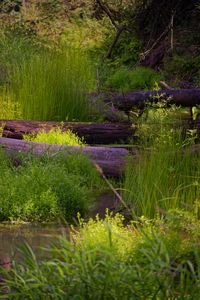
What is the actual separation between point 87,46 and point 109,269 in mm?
21091

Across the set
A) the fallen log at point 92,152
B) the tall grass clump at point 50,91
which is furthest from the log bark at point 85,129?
the fallen log at point 92,152

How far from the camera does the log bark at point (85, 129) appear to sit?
1096 cm

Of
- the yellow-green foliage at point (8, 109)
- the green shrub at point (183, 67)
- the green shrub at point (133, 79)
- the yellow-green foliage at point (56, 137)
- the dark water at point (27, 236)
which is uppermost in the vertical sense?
the green shrub at point (183, 67)

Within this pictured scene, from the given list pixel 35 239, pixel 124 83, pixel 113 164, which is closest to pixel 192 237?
pixel 35 239

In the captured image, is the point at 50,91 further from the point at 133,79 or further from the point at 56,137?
the point at 133,79

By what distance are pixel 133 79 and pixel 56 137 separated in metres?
8.95

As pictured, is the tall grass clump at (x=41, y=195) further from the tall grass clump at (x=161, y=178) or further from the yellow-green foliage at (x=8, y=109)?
the yellow-green foliage at (x=8, y=109)

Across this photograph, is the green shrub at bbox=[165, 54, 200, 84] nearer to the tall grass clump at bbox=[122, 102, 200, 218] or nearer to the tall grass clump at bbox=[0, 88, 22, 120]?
the tall grass clump at bbox=[0, 88, 22, 120]

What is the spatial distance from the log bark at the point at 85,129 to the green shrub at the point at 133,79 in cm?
738

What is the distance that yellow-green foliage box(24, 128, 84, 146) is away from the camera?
34.1 feet

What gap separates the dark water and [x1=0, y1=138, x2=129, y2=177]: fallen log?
2.14 metres

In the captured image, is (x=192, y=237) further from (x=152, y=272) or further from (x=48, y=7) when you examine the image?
(x=48, y=7)

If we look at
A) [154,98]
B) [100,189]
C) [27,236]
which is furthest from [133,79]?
[27,236]

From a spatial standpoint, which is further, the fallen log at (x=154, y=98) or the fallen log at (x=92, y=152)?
the fallen log at (x=154, y=98)
